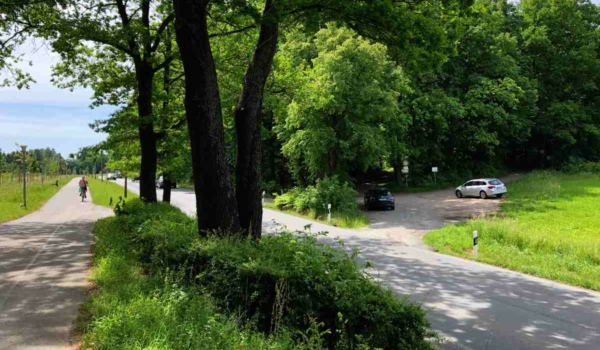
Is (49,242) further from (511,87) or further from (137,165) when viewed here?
(511,87)

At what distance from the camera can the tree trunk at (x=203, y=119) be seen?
7.64m

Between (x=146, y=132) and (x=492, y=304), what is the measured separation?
12.2 meters

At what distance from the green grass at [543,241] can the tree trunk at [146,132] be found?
10554mm

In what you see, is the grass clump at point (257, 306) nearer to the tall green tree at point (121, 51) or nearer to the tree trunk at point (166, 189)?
the tall green tree at point (121, 51)

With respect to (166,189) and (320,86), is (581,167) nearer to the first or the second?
(320,86)

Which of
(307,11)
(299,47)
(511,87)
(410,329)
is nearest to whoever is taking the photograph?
(410,329)

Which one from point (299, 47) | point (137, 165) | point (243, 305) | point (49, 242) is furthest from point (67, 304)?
point (299, 47)

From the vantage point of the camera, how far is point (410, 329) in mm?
4652

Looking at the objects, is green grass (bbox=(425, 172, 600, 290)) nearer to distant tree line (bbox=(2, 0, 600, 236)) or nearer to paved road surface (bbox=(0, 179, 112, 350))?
distant tree line (bbox=(2, 0, 600, 236))

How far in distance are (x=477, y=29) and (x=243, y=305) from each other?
140 ft

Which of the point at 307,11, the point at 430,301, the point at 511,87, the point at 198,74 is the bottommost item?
the point at 430,301

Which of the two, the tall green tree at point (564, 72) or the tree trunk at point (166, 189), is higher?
the tall green tree at point (564, 72)

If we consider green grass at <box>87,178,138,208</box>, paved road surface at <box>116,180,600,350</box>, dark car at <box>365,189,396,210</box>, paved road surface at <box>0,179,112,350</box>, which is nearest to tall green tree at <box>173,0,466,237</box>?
paved road surface at <box>116,180,600,350</box>

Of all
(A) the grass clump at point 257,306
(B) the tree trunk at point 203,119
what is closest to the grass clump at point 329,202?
(B) the tree trunk at point 203,119
